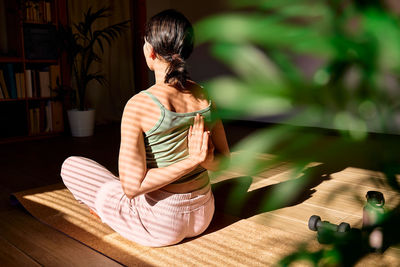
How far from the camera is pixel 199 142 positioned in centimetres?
144

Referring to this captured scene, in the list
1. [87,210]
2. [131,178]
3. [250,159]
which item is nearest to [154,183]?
[131,178]

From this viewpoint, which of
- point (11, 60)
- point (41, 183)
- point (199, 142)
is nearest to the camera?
point (199, 142)

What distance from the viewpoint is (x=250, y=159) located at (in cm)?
30

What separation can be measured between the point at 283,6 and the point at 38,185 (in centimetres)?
276

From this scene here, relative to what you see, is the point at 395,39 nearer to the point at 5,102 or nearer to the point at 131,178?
the point at 131,178

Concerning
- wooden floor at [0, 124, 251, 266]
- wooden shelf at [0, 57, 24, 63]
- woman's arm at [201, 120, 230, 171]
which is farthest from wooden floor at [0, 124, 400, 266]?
wooden shelf at [0, 57, 24, 63]

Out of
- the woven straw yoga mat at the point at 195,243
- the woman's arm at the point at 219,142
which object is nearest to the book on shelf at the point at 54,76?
the woven straw yoga mat at the point at 195,243

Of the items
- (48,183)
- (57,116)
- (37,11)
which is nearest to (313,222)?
(48,183)

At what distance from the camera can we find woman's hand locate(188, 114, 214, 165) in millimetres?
1382

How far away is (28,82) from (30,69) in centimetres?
17

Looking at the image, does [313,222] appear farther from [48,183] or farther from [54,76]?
[54,76]

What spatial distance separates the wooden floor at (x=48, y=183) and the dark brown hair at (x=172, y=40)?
70 cm

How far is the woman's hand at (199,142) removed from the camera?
138cm

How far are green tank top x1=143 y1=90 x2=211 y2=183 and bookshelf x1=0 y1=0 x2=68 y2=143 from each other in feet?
10.2
